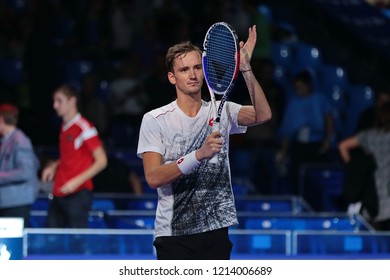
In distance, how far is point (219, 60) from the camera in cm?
623

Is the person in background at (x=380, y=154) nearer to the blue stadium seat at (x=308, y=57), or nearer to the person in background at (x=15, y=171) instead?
the person in background at (x=15, y=171)

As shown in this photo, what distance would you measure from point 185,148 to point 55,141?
867cm

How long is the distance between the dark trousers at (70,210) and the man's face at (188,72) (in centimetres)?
407

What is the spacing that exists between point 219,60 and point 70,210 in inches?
169

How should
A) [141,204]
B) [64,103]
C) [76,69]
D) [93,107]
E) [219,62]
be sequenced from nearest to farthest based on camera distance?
[219,62], [64,103], [141,204], [93,107], [76,69]

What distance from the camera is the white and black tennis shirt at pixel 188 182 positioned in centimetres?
626

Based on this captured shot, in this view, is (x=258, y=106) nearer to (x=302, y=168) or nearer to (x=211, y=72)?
(x=211, y=72)

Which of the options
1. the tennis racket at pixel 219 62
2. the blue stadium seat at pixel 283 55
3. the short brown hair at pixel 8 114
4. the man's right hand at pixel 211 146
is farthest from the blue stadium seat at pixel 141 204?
the man's right hand at pixel 211 146

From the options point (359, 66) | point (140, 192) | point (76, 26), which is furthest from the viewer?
point (76, 26)

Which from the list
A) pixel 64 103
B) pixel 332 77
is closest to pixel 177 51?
pixel 64 103

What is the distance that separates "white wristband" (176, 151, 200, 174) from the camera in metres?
6.03

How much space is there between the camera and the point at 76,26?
17078 mm

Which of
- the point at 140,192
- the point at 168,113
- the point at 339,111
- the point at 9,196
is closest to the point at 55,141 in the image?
the point at 140,192

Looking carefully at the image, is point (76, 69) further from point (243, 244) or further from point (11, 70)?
point (243, 244)
